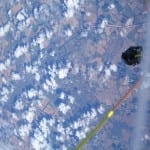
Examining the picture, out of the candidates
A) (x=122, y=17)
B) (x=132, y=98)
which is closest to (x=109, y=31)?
(x=122, y=17)

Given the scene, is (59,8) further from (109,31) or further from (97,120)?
(97,120)

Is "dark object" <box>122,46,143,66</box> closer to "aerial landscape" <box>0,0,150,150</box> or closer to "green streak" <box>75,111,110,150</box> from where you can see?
"aerial landscape" <box>0,0,150,150</box>

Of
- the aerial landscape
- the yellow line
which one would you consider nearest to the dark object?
the aerial landscape

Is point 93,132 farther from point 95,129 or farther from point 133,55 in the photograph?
point 133,55

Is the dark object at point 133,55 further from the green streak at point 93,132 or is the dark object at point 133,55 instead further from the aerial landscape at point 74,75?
the green streak at point 93,132

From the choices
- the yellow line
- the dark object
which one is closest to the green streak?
the yellow line

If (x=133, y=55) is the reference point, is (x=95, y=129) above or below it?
below

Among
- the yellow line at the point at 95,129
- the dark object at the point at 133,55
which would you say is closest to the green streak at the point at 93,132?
the yellow line at the point at 95,129

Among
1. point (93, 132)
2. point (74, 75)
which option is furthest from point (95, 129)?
point (74, 75)

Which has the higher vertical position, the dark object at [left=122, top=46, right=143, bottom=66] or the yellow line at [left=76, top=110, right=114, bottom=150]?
the dark object at [left=122, top=46, right=143, bottom=66]
